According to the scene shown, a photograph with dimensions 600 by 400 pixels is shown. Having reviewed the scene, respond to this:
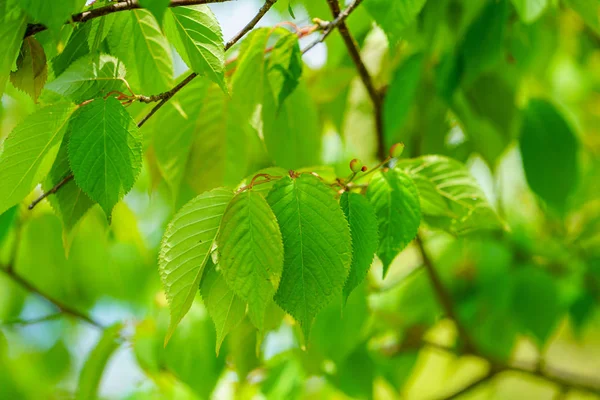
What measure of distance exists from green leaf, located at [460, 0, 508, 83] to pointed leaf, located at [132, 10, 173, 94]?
0.34 metres

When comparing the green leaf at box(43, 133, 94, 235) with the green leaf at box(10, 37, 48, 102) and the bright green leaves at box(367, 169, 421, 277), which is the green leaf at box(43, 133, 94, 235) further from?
the bright green leaves at box(367, 169, 421, 277)

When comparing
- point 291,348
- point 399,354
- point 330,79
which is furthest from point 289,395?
point 330,79

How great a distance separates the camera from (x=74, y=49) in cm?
33

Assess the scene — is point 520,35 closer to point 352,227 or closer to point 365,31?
point 365,31

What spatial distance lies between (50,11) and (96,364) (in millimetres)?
465

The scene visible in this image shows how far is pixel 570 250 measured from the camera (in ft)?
3.01

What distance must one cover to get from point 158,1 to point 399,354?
751 mm

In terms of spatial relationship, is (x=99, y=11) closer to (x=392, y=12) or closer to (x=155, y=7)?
(x=155, y=7)

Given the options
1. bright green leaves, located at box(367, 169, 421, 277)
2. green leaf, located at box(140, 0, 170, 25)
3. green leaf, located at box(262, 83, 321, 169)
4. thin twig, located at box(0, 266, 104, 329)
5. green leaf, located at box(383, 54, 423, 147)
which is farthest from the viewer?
thin twig, located at box(0, 266, 104, 329)

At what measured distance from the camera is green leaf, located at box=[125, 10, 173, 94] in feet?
1.18

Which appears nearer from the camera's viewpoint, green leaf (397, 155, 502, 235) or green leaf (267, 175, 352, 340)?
green leaf (267, 175, 352, 340)

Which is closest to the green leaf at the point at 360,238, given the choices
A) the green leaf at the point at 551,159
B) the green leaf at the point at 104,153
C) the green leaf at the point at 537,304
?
the green leaf at the point at 104,153

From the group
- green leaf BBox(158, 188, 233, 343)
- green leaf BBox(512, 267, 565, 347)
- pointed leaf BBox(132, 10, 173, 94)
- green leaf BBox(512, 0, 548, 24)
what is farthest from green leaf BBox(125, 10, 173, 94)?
green leaf BBox(512, 267, 565, 347)

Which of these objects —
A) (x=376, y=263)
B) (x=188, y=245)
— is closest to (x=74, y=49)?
(x=188, y=245)
